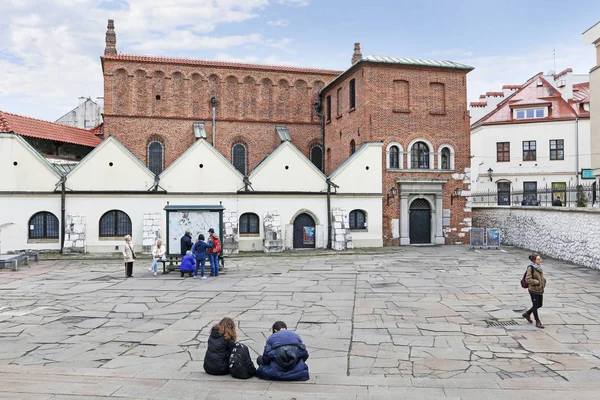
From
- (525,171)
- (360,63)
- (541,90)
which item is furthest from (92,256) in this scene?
(541,90)

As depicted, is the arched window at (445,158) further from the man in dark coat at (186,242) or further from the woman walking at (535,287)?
the woman walking at (535,287)

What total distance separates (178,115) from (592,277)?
85.0ft

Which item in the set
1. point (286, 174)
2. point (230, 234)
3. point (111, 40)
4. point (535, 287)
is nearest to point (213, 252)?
→ point (230, 234)

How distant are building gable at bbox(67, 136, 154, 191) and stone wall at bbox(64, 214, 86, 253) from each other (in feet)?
5.25

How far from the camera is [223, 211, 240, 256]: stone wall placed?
2411cm

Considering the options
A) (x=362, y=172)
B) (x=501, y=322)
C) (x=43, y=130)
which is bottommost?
(x=501, y=322)

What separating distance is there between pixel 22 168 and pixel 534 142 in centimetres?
3667

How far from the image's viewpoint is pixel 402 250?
83.8ft

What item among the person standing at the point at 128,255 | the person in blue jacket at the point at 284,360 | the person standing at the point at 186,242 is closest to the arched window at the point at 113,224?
the person standing at the point at 186,242

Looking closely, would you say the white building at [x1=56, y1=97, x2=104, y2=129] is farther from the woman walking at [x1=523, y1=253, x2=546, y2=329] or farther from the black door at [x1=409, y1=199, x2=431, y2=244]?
the woman walking at [x1=523, y1=253, x2=546, y2=329]

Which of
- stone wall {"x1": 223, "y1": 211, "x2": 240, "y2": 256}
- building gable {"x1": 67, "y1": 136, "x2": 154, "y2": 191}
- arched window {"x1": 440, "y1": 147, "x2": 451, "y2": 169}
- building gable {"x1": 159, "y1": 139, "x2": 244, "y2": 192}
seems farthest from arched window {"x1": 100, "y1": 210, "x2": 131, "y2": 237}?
arched window {"x1": 440, "y1": 147, "x2": 451, "y2": 169}

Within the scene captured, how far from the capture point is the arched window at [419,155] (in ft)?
93.4

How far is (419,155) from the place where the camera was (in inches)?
1125

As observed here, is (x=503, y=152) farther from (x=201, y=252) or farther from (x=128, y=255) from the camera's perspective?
(x=128, y=255)
